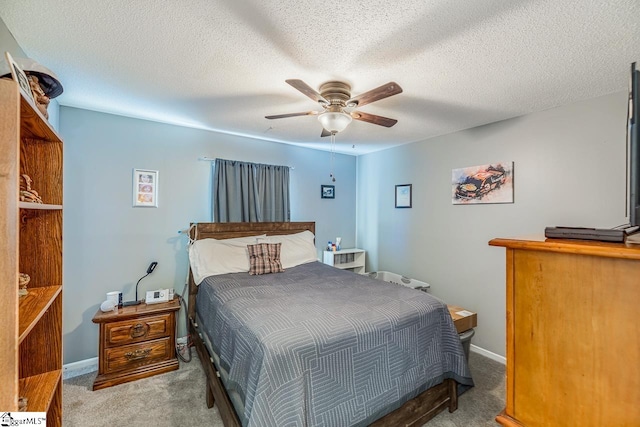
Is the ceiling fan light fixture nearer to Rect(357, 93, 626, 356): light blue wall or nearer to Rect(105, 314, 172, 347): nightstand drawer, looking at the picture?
Rect(357, 93, 626, 356): light blue wall

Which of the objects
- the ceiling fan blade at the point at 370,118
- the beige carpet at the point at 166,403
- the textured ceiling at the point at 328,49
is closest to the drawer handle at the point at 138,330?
the beige carpet at the point at 166,403

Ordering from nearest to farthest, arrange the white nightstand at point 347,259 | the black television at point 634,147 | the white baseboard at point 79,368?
the black television at point 634,147 → the white baseboard at point 79,368 → the white nightstand at point 347,259

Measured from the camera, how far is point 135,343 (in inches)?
97.3

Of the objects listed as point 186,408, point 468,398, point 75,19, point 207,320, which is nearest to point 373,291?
point 468,398

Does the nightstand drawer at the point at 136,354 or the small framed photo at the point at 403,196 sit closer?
the nightstand drawer at the point at 136,354

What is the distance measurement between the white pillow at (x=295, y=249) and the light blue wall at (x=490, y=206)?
51.2 inches

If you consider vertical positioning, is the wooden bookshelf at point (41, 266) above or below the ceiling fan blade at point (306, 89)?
below

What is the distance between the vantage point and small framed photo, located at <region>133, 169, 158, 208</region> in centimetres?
289

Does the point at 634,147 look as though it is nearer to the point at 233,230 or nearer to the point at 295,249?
the point at 295,249

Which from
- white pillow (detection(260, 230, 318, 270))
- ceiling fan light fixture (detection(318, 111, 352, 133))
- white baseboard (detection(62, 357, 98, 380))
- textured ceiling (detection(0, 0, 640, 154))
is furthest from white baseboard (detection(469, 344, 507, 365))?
white baseboard (detection(62, 357, 98, 380))

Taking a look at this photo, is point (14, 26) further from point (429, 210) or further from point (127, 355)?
point (429, 210)

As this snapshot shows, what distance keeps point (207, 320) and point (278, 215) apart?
5.52 ft

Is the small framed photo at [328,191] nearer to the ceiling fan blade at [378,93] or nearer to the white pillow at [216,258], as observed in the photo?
the white pillow at [216,258]

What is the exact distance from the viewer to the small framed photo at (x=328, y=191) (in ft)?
14.0
